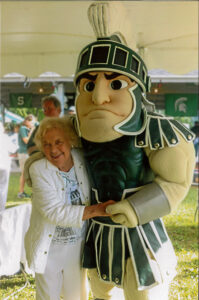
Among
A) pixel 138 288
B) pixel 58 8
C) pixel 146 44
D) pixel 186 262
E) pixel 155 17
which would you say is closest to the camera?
pixel 138 288

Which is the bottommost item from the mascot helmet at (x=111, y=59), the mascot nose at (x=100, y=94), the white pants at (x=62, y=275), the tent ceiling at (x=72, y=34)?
the white pants at (x=62, y=275)

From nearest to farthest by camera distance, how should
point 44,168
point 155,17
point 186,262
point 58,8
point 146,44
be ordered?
point 44,168 < point 186,262 < point 58,8 < point 155,17 < point 146,44

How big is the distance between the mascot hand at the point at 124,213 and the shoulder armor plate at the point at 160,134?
22 cm

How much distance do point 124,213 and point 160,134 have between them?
30cm

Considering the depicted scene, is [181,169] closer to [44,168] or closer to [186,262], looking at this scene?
[44,168]

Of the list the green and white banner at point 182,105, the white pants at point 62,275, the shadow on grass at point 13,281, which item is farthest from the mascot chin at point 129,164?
the green and white banner at point 182,105

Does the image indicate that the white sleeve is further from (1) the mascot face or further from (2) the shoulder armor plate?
(2) the shoulder armor plate

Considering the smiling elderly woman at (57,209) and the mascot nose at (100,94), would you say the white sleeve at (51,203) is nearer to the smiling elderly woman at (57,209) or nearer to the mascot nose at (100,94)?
the smiling elderly woman at (57,209)

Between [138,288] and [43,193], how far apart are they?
0.47 meters

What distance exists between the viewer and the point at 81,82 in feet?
3.62

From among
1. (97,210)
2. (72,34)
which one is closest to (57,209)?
(97,210)

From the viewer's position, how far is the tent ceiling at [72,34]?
88.0 inches

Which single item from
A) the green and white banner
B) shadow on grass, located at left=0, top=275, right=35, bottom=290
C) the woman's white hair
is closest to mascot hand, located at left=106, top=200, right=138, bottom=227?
the woman's white hair

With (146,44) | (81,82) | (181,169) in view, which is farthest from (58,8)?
(181,169)
